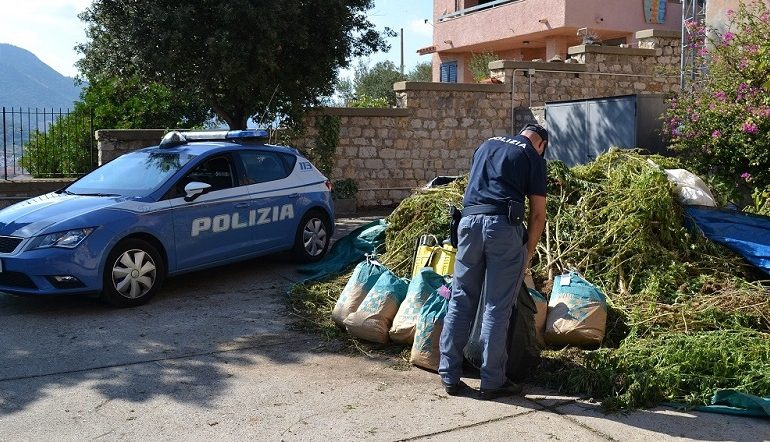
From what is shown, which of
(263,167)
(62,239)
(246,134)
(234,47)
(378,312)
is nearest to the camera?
(378,312)

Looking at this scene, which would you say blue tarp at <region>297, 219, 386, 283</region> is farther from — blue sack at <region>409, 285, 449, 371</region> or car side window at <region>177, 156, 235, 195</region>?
blue sack at <region>409, 285, 449, 371</region>

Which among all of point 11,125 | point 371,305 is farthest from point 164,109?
point 371,305

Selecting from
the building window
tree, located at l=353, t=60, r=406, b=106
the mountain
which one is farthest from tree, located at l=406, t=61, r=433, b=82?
the mountain

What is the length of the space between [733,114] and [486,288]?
650cm

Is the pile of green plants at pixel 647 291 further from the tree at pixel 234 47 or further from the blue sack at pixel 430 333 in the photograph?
the tree at pixel 234 47

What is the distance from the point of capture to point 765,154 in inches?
390

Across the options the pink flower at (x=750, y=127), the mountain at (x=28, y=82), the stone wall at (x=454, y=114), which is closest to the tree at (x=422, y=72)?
the stone wall at (x=454, y=114)

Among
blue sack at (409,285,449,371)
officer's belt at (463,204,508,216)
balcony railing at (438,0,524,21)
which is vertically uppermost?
balcony railing at (438,0,524,21)

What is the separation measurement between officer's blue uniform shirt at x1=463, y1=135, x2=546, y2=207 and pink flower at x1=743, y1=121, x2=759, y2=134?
18.8ft

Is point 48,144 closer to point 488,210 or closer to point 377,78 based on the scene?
→ point 488,210

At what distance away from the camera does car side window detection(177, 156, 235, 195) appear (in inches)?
337

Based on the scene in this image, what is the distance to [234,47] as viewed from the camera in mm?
12586

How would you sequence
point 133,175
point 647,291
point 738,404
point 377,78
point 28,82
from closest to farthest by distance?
point 738,404 → point 647,291 → point 133,175 → point 377,78 → point 28,82

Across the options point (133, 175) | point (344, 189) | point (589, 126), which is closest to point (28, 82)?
point (344, 189)
